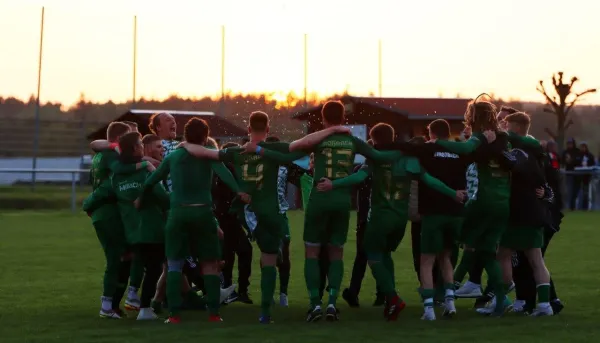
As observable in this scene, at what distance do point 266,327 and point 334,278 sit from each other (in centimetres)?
78

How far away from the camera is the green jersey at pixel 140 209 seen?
1058 cm

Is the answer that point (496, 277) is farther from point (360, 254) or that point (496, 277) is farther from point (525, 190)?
point (360, 254)

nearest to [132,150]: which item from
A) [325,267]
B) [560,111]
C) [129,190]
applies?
[129,190]

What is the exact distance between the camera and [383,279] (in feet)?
34.2

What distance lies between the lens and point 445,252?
10859 millimetres

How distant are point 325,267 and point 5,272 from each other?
5579 millimetres

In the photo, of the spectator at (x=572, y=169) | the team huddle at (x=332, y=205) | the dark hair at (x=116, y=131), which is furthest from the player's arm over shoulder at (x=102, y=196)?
the spectator at (x=572, y=169)

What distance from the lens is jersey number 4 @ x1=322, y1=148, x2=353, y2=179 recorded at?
33.5 ft

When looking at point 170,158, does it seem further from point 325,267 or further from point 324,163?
point 325,267

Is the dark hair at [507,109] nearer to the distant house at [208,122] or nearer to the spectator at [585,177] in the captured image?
the spectator at [585,177]

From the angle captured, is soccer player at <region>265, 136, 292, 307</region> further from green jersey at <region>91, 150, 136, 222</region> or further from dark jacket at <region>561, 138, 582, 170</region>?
dark jacket at <region>561, 138, 582, 170</region>

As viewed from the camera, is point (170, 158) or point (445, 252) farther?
point (445, 252)

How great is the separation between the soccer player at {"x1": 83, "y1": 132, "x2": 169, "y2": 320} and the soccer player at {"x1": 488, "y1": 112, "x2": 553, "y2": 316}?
10.2 ft

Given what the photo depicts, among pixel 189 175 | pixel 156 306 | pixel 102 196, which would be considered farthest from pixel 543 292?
pixel 102 196
